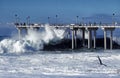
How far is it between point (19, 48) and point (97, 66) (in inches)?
1176

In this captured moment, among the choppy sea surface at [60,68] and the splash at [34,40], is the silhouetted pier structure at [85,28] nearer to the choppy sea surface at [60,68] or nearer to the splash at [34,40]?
the splash at [34,40]

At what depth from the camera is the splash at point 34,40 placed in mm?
72062

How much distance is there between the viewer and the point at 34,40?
81500 millimetres

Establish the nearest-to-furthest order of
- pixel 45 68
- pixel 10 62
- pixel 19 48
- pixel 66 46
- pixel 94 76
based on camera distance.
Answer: pixel 94 76
pixel 45 68
pixel 10 62
pixel 19 48
pixel 66 46

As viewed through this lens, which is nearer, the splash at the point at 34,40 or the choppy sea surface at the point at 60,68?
the choppy sea surface at the point at 60,68

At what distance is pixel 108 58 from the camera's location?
50844 mm

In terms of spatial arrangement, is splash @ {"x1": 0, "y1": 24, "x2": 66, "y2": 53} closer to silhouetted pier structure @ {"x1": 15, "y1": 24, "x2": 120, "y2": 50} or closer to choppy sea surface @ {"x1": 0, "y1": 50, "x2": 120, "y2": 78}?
silhouetted pier structure @ {"x1": 15, "y1": 24, "x2": 120, "y2": 50}

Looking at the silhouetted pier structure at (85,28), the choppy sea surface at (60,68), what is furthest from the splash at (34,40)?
the choppy sea surface at (60,68)

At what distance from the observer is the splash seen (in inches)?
2837

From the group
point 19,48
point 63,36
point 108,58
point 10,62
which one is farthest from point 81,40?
point 10,62

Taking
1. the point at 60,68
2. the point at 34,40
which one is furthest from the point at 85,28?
the point at 60,68

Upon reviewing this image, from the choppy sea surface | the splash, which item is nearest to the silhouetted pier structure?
the splash

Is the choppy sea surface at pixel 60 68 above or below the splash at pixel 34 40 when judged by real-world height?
above

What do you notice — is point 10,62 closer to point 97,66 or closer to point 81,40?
point 97,66
